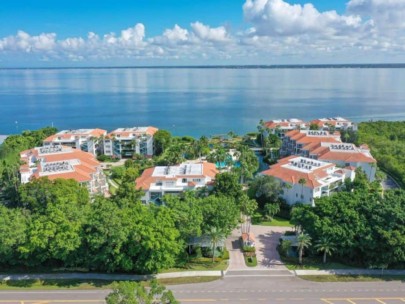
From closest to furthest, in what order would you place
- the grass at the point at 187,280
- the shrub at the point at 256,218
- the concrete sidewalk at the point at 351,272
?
the grass at the point at 187,280 < the concrete sidewalk at the point at 351,272 < the shrub at the point at 256,218

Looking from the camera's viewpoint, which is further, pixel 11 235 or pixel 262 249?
pixel 262 249

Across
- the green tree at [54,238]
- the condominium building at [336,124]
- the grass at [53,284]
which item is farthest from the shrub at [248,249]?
the condominium building at [336,124]

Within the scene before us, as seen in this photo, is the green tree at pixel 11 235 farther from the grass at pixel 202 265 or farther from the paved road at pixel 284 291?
the paved road at pixel 284 291

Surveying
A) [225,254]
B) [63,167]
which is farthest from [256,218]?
[63,167]

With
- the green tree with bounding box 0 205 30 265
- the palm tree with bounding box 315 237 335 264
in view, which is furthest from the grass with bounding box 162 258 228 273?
the green tree with bounding box 0 205 30 265

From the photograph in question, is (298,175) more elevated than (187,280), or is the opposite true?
(298,175)

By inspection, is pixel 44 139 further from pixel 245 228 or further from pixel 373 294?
pixel 373 294

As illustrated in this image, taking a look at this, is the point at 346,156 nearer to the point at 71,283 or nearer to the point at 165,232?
the point at 165,232
